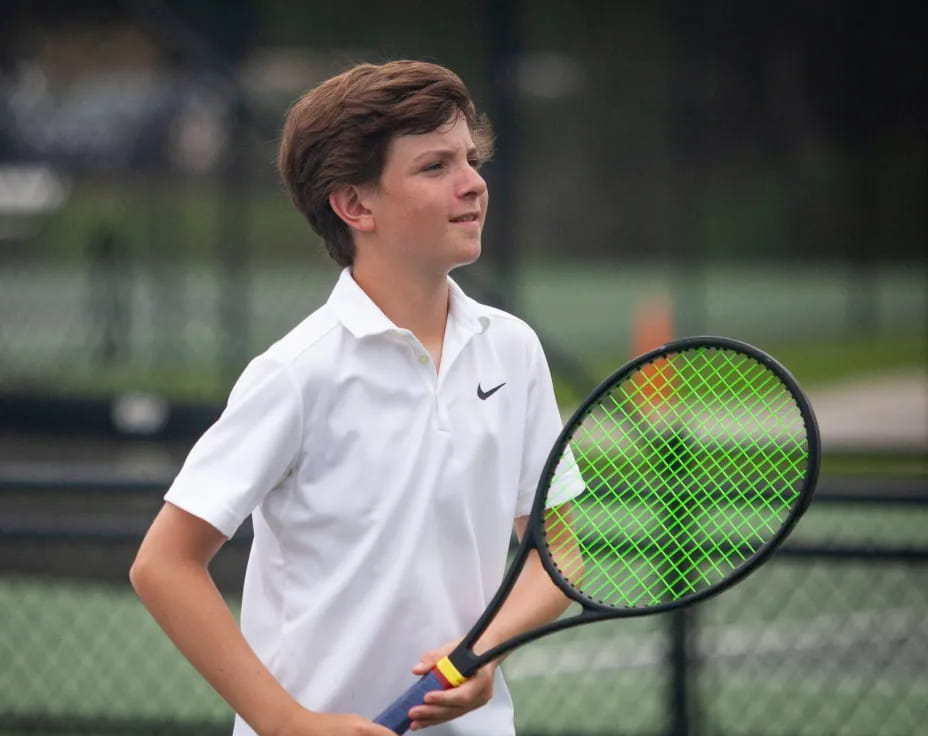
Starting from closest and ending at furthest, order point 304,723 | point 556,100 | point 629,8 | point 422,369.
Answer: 1. point 304,723
2. point 422,369
3. point 629,8
4. point 556,100

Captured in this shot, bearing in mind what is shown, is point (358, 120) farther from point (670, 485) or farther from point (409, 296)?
point (670, 485)

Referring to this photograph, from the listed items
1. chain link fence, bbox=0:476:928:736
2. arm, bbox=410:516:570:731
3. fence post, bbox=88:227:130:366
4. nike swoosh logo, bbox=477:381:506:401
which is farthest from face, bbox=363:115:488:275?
fence post, bbox=88:227:130:366

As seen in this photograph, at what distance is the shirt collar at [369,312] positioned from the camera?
6.73 feet

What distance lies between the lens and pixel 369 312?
6.79ft

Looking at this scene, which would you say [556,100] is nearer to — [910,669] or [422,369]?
[910,669]

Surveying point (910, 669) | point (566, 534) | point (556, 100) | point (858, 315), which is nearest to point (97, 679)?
point (910, 669)

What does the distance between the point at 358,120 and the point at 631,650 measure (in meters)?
3.39

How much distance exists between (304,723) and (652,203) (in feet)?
53.8

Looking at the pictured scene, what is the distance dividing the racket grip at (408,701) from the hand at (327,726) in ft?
0.14

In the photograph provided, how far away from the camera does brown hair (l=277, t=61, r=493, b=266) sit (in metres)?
2.06

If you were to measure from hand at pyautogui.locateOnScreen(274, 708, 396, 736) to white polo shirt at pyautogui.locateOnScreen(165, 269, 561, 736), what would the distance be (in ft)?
0.31

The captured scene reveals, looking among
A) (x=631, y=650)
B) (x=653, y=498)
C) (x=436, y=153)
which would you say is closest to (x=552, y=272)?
(x=631, y=650)

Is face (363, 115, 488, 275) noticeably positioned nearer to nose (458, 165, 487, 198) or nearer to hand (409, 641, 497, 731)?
nose (458, 165, 487, 198)

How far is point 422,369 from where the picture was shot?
6.81 feet
